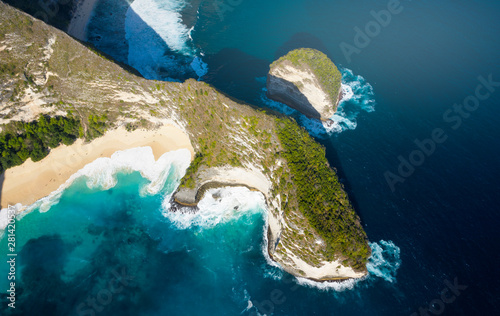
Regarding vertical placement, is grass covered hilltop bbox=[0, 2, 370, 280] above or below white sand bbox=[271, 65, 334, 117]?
below

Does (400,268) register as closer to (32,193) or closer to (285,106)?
(285,106)

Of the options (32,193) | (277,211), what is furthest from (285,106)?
(32,193)

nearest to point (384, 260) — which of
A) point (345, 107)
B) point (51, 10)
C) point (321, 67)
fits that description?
point (345, 107)

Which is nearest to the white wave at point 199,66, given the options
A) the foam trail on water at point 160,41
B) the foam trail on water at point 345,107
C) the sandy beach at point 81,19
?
the foam trail on water at point 160,41

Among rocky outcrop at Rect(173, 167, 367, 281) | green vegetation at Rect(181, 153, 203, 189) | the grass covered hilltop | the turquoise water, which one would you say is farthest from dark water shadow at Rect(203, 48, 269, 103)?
the turquoise water

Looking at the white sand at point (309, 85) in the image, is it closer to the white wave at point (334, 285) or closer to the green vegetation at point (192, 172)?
the green vegetation at point (192, 172)

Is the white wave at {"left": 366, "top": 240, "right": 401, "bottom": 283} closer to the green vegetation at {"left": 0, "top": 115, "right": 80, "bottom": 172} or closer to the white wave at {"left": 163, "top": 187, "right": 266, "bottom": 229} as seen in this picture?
the white wave at {"left": 163, "top": 187, "right": 266, "bottom": 229}
